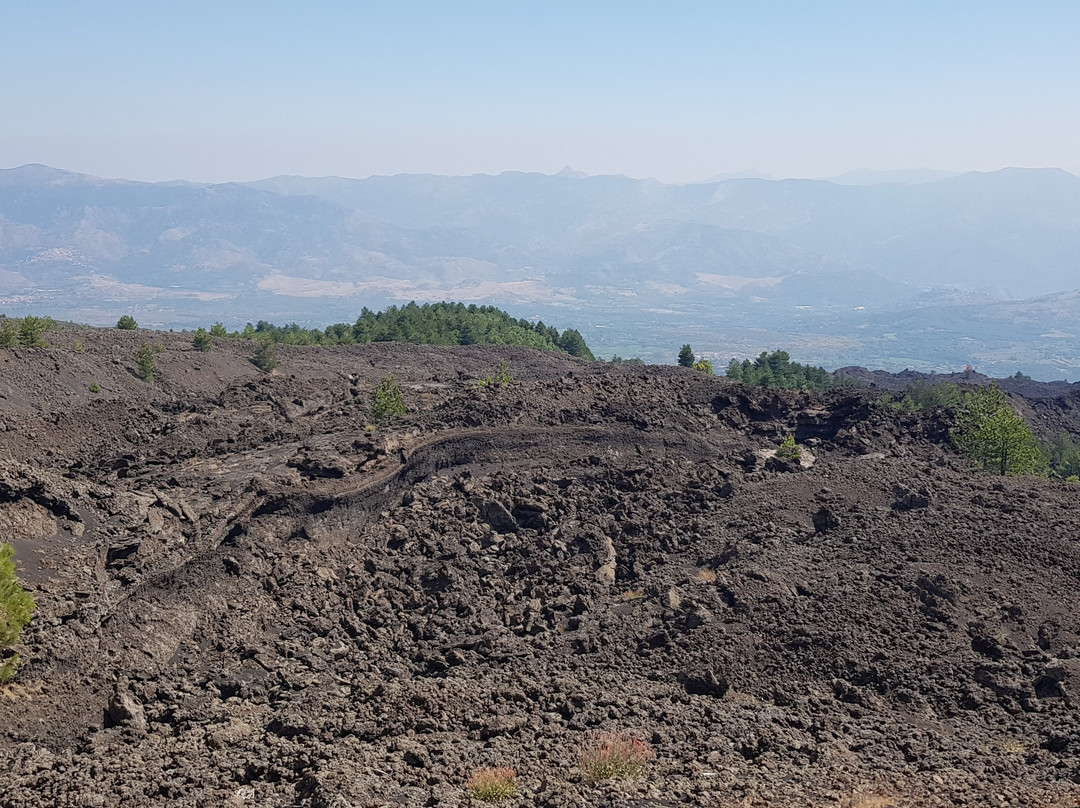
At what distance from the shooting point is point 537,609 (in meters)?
25.8

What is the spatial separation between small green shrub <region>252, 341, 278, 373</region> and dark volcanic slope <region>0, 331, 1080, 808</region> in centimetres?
1761

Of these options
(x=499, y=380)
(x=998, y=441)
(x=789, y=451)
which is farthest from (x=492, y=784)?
(x=499, y=380)

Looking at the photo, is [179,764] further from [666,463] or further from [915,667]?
[666,463]

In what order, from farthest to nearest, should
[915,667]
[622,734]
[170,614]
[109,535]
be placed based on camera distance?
1. [109,535]
2. [170,614]
3. [915,667]
4. [622,734]

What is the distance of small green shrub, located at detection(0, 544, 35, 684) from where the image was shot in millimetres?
18547

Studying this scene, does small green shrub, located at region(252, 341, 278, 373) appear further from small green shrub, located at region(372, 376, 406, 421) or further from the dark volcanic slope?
small green shrub, located at region(372, 376, 406, 421)

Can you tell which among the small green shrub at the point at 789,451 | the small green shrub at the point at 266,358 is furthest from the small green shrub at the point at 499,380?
the small green shrub at the point at 266,358

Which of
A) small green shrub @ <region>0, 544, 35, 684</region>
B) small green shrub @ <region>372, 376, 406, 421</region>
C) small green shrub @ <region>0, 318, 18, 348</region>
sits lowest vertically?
small green shrub @ <region>0, 544, 35, 684</region>

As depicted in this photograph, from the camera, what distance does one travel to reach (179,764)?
625 inches

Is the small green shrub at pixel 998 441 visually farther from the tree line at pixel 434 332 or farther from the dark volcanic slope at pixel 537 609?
the tree line at pixel 434 332

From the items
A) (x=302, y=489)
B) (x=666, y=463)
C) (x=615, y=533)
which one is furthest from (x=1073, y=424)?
(x=302, y=489)

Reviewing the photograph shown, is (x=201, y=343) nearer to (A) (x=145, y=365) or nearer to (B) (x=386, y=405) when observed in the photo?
(A) (x=145, y=365)

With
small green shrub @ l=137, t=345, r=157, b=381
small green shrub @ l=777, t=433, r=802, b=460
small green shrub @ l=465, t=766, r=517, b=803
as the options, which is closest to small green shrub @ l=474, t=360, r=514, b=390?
small green shrub @ l=777, t=433, r=802, b=460

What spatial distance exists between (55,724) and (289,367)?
45123mm
